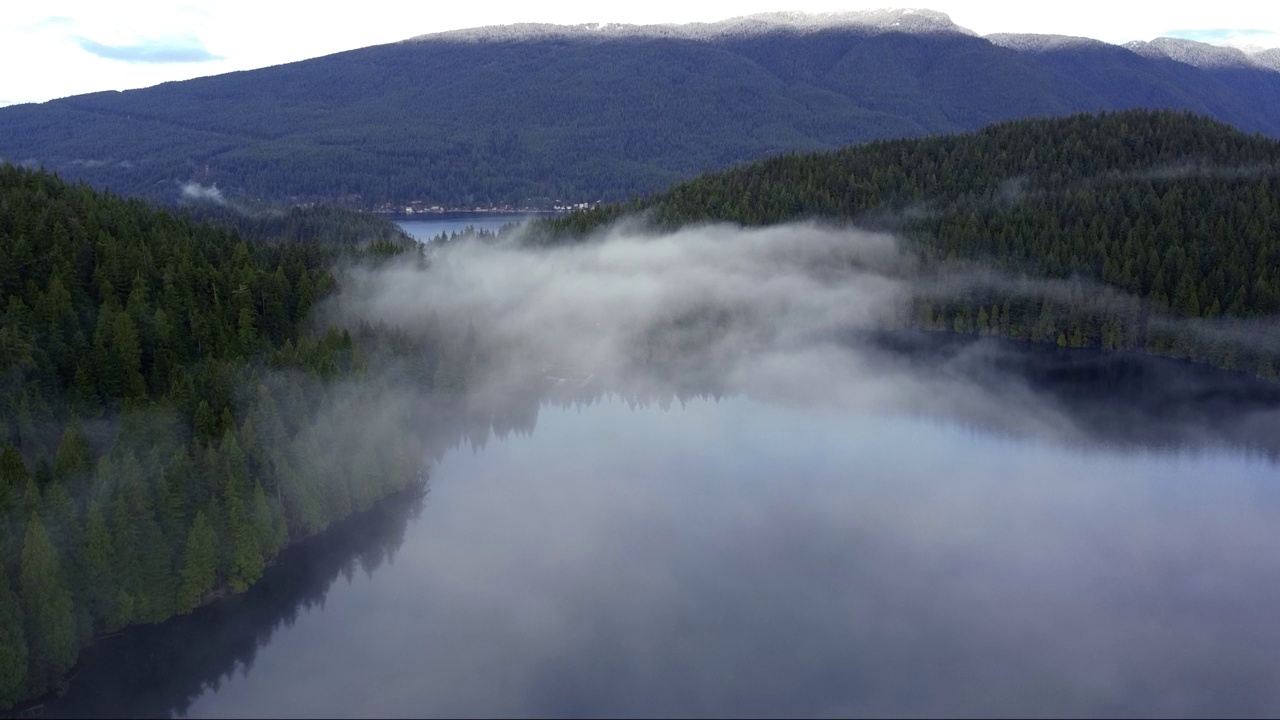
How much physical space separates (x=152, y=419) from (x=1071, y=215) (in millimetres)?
74926

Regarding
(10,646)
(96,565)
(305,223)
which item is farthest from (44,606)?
(305,223)

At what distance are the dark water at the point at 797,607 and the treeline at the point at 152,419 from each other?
1.84 m

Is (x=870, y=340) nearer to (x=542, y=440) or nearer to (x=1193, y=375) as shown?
Result: (x=1193, y=375)

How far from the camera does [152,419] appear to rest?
38781mm

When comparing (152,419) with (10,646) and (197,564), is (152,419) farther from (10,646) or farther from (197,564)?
(10,646)

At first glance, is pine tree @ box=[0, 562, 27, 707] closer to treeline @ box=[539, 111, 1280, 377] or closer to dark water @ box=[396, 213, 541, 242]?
treeline @ box=[539, 111, 1280, 377]

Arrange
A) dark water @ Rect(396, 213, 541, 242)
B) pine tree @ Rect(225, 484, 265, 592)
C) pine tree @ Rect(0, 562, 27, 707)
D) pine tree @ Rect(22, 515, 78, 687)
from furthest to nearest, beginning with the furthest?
1. dark water @ Rect(396, 213, 541, 242)
2. pine tree @ Rect(225, 484, 265, 592)
3. pine tree @ Rect(22, 515, 78, 687)
4. pine tree @ Rect(0, 562, 27, 707)

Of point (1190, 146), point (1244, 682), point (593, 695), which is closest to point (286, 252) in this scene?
point (593, 695)

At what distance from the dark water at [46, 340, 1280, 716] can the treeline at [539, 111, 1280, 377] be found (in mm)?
24929

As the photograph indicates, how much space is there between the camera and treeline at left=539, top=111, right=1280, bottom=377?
77.9m

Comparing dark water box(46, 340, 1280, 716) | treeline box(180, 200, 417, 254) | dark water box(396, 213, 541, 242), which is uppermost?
treeline box(180, 200, 417, 254)

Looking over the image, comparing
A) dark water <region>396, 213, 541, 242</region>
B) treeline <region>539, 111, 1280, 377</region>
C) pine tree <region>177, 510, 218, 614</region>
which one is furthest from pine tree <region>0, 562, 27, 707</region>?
dark water <region>396, 213, 541, 242</region>

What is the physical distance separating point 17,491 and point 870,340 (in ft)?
218

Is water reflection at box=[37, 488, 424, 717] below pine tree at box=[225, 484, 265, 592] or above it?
below
